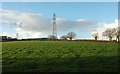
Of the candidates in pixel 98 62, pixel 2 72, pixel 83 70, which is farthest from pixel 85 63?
pixel 2 72

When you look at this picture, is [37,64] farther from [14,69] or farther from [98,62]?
[98,62]

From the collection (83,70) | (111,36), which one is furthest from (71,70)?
(111,36)

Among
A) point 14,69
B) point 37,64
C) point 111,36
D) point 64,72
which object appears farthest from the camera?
point 111,36

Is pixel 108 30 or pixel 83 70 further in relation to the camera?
pixel 108 30

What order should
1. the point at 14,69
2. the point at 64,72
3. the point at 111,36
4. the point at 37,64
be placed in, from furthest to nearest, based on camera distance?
the point at 111,36, the point at 37,64, the point at 14,69, the point at 64,72

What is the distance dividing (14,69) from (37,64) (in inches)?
70.0

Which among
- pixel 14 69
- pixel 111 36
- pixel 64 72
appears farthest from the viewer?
pixel 111 36

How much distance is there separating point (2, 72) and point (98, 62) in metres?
5.74

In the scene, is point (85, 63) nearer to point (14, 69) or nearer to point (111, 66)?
point (111, 66)

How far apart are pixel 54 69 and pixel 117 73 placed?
9.96ft

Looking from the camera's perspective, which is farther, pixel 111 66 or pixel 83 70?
pixel 111 66

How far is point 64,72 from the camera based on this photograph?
1252 centimetres

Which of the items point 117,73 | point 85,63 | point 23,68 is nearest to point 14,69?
point 23,68

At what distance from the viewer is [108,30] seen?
73.0 m
